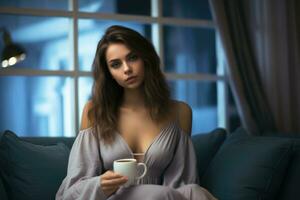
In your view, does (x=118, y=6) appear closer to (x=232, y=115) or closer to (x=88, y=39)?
(x=88, y=39)

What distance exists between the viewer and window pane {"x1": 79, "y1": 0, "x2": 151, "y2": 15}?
3.22 m

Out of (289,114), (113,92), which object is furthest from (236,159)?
(289,114)

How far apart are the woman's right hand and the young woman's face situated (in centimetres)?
48

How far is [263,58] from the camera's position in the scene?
3.44 metres

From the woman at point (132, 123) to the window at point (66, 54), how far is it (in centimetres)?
90

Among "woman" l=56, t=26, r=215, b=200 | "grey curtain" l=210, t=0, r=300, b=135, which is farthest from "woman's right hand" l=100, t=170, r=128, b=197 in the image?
"grey curtain" l=210, t=0, r=300, b=135

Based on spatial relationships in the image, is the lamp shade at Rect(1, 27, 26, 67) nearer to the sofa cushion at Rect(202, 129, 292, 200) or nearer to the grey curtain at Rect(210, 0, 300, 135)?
the sofa cushion at Rect(202, 129, 292, 200)

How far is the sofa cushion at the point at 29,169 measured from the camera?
2.22m

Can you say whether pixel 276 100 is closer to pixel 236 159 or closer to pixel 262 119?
pixel 262 119

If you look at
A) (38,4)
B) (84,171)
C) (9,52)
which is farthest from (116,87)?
(38,4)

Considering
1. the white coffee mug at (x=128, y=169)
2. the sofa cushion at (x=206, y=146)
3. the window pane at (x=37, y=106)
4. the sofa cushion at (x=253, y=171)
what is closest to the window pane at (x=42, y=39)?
the window pane at (x=37, y=106)

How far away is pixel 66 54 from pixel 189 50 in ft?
3.21

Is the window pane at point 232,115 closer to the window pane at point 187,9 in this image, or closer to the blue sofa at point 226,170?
the window pane at point 187,9

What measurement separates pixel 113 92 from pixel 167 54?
1306 millimetres
